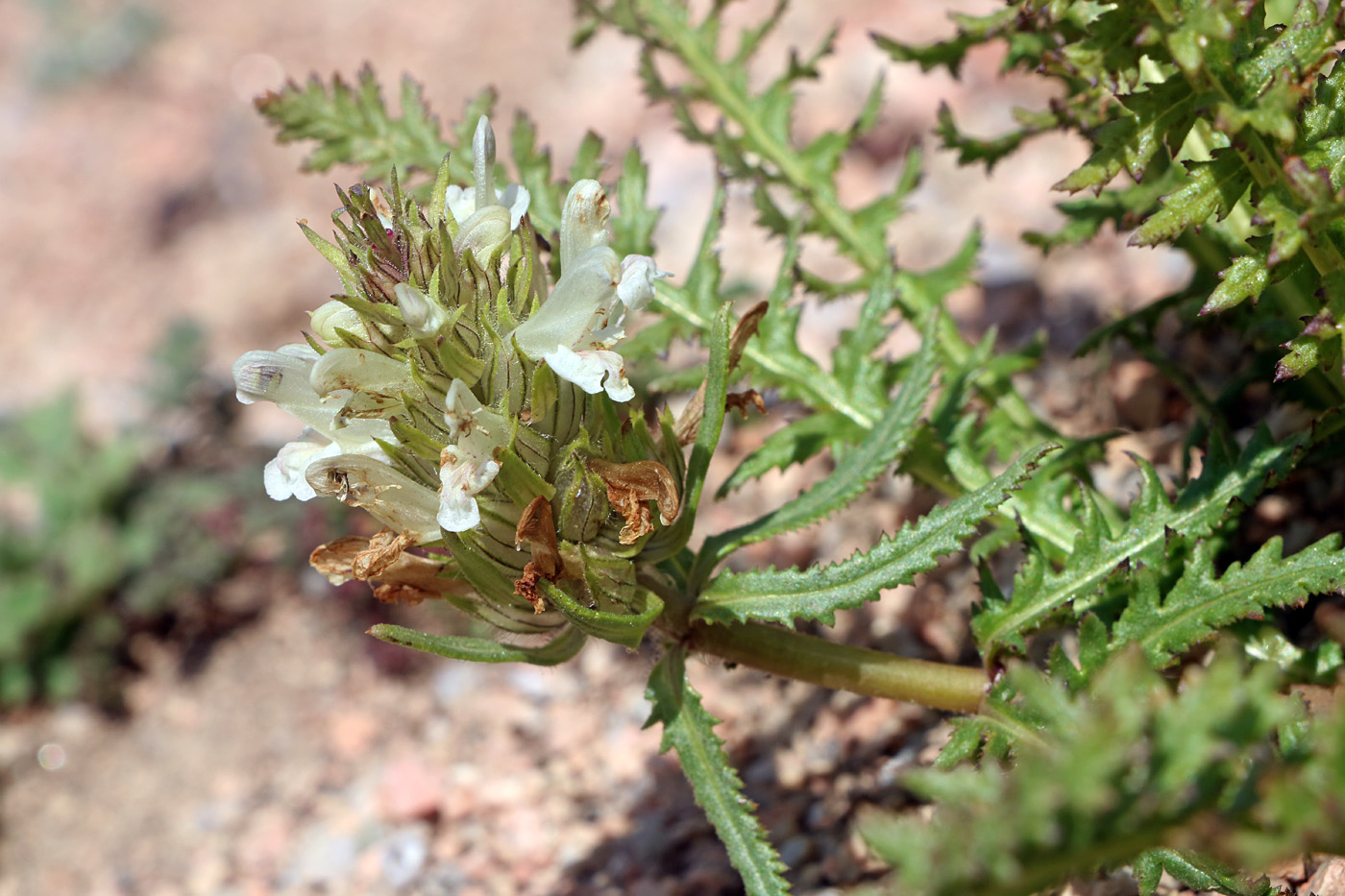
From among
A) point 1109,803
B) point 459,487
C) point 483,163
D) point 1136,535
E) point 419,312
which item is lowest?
point 1109,803

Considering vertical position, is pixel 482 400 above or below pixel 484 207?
below

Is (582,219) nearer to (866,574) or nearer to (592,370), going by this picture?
(592,370)

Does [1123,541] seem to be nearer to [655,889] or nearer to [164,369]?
[655,889]

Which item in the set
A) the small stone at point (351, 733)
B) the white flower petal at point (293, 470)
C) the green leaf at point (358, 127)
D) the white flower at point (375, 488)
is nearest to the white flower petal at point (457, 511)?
the white flower at point (375, 488)

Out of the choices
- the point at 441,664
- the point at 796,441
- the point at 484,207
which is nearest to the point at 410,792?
the point at 441,664

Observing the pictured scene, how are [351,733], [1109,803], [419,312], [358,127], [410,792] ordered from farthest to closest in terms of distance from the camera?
[351,733] < [410,792] < [358,127] < [419,312] < [1109,803]

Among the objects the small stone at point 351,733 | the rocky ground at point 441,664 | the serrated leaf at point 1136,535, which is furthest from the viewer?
the small stone at point 351,733

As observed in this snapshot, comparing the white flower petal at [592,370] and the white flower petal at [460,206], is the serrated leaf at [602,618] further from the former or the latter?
the white flower petal at [460,206]
